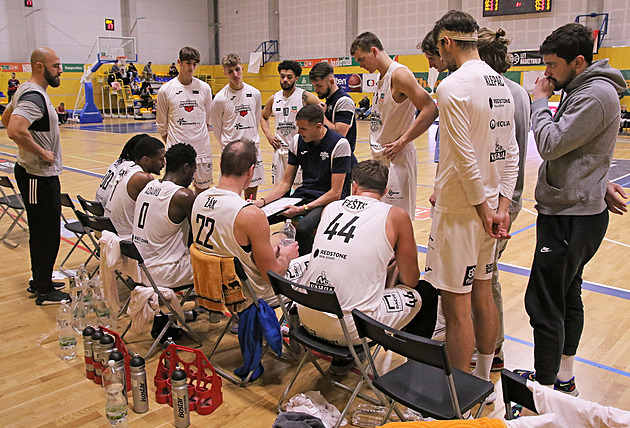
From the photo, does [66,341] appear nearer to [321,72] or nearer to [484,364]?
[484,364]

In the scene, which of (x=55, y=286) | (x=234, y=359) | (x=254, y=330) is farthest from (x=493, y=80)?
(x=55, y=286)

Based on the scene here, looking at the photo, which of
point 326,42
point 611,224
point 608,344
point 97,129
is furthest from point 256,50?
point 608,344

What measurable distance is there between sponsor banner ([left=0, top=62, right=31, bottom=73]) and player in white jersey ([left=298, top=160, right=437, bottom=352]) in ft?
83.3

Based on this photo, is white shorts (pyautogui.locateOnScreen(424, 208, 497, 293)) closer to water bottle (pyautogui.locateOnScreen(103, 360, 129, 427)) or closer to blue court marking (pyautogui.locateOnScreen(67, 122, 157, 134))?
water bottle (pyautogui.locateOnScreen(103, 360, 129, 427))

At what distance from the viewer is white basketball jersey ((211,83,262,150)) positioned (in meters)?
6.34

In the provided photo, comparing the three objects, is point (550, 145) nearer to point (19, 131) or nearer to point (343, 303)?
point (343, 303)

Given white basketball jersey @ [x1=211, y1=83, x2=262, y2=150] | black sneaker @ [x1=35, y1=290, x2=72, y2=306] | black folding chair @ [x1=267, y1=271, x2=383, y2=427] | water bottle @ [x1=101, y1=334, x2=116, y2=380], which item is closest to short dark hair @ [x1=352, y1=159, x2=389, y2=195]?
black folding chair @ [x1=267, y1=271, x2=383, y2=427]

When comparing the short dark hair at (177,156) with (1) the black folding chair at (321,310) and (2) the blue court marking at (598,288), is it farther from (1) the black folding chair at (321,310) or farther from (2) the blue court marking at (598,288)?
(2) the blue court marking at (598,288)

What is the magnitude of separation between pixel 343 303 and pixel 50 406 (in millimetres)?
1822

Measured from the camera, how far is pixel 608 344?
3.71 m

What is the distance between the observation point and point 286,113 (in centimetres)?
636

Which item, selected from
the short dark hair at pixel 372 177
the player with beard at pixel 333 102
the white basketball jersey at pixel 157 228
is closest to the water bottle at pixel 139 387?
the white basketball jersey at pixel 157 228

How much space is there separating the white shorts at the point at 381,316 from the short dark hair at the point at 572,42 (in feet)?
4.75

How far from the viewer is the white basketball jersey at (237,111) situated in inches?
250
